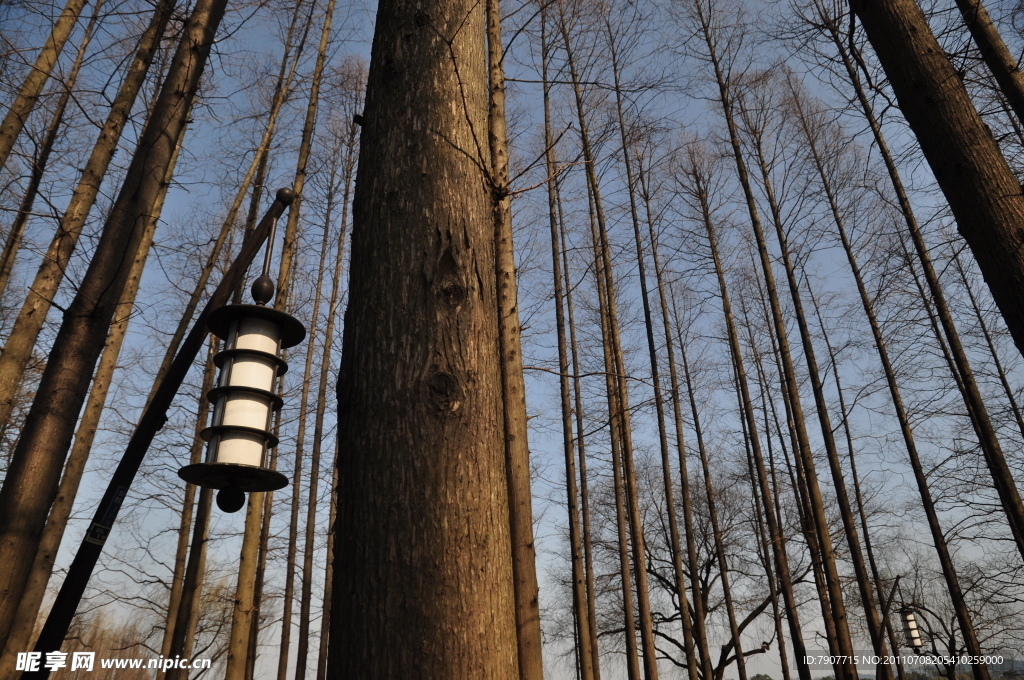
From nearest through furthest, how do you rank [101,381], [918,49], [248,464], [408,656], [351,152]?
[408,656] → [248,464] → [918,49] → [101,381] → [351,152]

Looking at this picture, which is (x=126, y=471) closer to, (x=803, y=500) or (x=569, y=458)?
(x=569, y=458)

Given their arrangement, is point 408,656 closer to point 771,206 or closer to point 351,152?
point 771,206

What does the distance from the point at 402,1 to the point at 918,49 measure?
3.18 m

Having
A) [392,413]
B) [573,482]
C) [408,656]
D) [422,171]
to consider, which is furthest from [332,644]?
[573,482]

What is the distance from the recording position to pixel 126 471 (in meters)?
3.13

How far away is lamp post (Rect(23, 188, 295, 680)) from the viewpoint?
2.81 m

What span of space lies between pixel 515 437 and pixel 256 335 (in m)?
1.41

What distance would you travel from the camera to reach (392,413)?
3.96 ft

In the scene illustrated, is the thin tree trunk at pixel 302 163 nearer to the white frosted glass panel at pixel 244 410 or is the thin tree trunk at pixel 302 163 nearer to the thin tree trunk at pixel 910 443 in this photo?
the white frosted glass panel at pixel 244 410

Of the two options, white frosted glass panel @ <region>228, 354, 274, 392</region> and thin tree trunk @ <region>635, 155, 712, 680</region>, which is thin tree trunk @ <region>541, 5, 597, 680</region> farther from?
white frosted glass panel @ <region>228, 354, 274, 392</region>

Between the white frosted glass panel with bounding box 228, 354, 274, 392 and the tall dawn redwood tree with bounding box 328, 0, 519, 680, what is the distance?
124 centimetres

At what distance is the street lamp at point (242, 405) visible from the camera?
2385 mm

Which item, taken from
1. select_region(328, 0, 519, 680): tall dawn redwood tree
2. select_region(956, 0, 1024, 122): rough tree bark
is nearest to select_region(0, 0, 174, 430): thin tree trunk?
select_region(328, 0, 519, 680): tall dawn redwood tree

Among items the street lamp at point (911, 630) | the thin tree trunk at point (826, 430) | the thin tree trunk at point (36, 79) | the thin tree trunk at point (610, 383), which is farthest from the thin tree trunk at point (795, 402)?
the thin tree trunk at point (36, 79)
